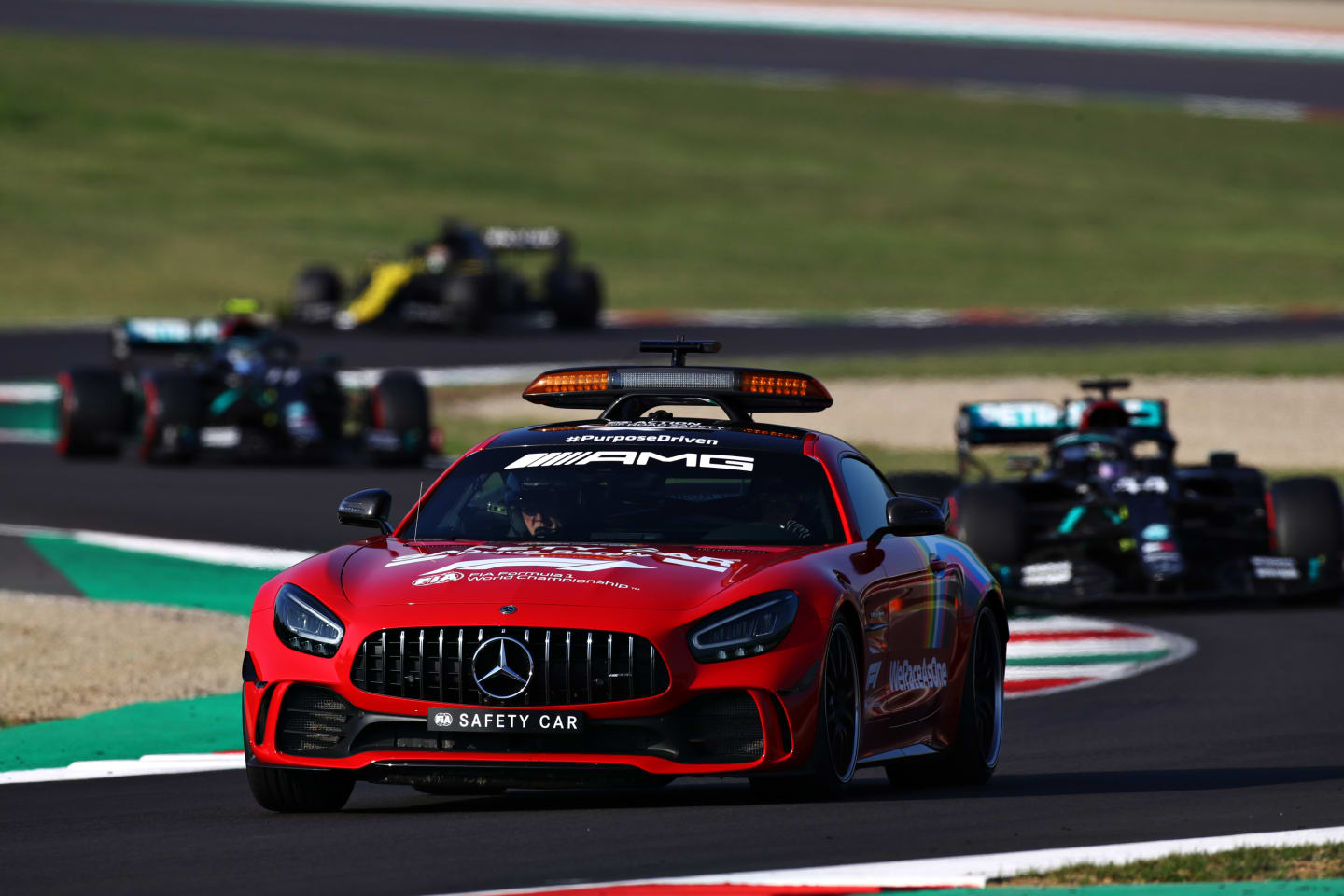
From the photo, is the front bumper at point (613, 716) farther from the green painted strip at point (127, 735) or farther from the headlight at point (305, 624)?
the green painted strip at point (127, 735)

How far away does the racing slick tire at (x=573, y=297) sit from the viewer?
127 feet

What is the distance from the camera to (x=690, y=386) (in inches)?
376

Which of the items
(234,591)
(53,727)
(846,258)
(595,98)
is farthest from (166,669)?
(595,98)

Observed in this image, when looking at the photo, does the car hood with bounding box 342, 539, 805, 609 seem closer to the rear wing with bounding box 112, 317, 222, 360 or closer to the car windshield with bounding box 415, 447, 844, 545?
the car windshield with bounding box 415, 447, 844, 545

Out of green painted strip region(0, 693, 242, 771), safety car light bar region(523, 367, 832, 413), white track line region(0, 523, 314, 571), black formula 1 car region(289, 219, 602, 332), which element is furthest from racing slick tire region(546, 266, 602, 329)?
safety car light bar region(523, 367, 832, 413)

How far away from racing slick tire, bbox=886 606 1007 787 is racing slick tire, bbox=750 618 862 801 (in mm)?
929

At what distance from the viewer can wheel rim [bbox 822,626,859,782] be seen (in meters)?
8.25

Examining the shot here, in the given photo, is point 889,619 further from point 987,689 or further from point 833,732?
point 987,689

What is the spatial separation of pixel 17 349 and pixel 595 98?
34164 mm

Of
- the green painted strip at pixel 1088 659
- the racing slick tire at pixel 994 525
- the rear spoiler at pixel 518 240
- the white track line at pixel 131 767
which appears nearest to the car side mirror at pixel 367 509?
the white track line at pixel 131 767

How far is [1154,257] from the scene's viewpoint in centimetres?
5306

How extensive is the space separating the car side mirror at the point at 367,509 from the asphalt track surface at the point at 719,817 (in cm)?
93

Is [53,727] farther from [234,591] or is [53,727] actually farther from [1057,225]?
[1057,225]

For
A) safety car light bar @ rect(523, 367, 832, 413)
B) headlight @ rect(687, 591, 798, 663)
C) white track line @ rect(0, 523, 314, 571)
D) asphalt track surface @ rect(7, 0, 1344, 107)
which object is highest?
asphalt track surface @ rect(7, 0, 1344, 107)
